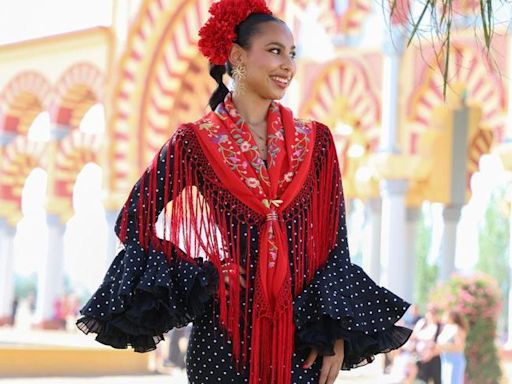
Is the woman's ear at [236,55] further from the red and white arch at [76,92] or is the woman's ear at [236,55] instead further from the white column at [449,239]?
the red and white arch at [76,92]

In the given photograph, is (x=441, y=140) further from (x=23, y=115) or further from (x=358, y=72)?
(x=23, y=115)

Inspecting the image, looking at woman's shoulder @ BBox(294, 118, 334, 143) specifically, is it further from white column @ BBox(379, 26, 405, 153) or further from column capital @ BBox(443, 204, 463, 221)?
column capital @ BBox(443, 204, 463, 221)

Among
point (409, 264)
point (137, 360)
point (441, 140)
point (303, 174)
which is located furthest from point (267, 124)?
point (441, 140)

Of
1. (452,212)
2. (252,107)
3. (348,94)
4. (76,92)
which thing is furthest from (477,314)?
(76,92)

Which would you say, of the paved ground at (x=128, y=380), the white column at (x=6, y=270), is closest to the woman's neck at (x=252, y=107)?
the paved ground at (x=128, y=380)

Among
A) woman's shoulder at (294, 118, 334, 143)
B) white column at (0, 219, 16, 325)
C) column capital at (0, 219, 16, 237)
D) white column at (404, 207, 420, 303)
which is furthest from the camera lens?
column capital at (0, 219, 16, 237)

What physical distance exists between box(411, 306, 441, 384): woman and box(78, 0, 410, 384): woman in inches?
244

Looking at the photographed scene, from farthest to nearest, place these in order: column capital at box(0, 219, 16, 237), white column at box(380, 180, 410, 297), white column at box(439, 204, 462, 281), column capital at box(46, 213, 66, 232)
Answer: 1. column capital at box(0, 219, 16, 237)
2. column capital at box(46, 213, 66, 232)
3. white column at box(439, 204, 462, 281)
4. white column at box(380, 180, 410, 297)

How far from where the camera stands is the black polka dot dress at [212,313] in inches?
96.4

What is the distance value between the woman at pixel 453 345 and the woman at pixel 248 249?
606 cm

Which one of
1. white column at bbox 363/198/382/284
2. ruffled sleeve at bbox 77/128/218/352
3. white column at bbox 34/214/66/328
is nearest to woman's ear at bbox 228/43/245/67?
ruffled sleeve at bbox 77/128/218/352

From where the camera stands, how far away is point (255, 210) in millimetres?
2547

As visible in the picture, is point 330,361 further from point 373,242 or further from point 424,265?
point 424,265

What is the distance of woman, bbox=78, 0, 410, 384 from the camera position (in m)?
2.46
